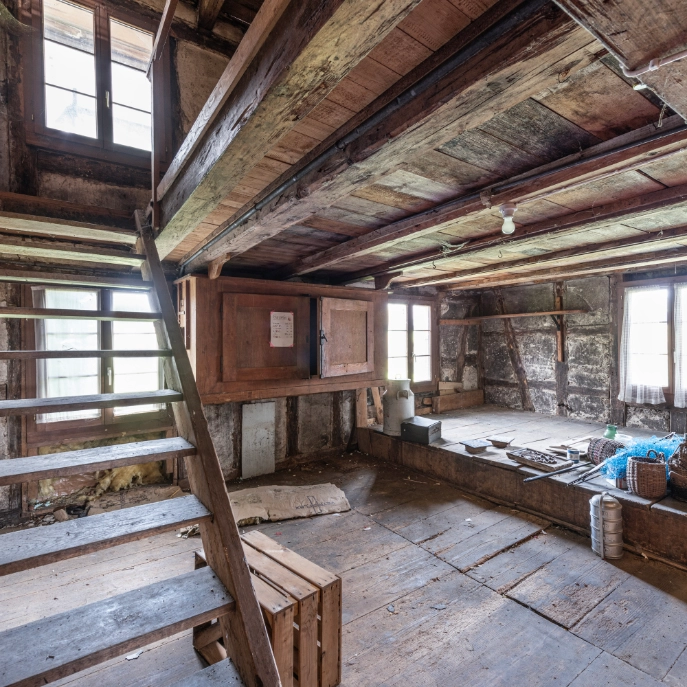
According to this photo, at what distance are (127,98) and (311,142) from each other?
284 centimetres

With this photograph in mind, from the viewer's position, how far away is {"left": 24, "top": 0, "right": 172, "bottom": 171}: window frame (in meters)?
3.04

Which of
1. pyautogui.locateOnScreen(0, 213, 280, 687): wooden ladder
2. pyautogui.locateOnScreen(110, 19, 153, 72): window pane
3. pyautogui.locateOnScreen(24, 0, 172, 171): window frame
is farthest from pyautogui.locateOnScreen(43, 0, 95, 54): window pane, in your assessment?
pyautogui.locateOnScreen(0, 213, 280, 687): wooden ladder

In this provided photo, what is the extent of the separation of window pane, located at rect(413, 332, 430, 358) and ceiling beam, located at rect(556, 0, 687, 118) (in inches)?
224

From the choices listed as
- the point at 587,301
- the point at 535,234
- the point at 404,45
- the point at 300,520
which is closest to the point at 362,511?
the point at 300,520

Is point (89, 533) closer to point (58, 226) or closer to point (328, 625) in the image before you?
point (328, 625)

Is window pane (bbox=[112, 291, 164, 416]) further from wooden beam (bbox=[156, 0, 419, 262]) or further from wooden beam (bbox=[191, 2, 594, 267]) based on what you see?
wooden beam (bbox=[191, 2, 594, 267])

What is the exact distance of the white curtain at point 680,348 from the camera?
494cm

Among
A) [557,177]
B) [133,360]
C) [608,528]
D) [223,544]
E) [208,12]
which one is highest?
[208,12]

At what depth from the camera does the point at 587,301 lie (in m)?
5.95

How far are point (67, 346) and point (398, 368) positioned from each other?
4385 millimetres

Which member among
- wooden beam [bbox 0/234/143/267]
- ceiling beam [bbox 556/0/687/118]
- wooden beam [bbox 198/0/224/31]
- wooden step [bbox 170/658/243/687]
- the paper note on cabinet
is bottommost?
wooden step [bbox 170/658/243/687]

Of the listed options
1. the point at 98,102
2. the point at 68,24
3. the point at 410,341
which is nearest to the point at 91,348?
the point at 98,102

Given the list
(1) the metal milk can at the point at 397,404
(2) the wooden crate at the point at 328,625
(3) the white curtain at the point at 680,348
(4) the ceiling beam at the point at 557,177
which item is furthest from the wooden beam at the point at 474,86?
(3) the white curtain at the point at 680,348

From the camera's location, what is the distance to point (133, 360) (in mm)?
4141
